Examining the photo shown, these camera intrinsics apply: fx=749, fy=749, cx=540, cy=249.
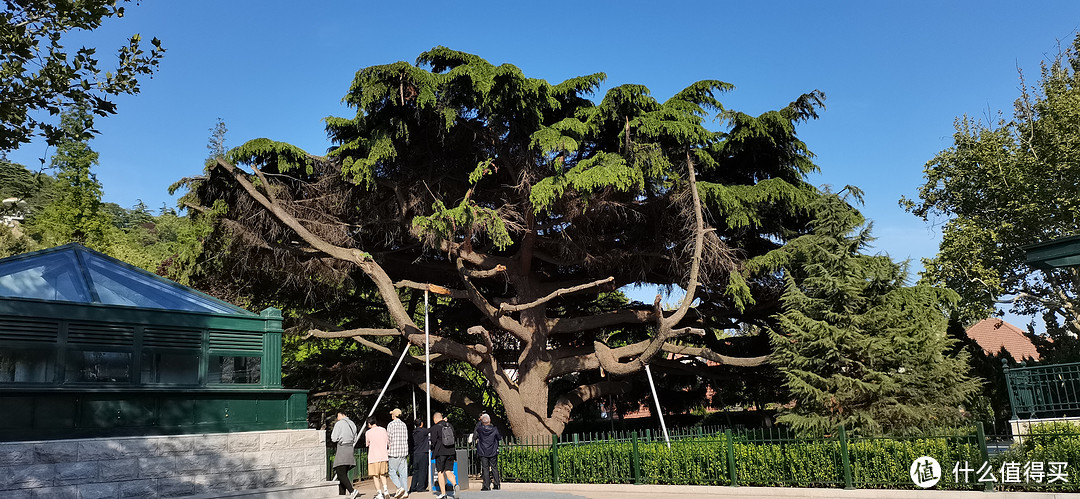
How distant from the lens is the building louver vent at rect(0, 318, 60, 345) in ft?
37.2

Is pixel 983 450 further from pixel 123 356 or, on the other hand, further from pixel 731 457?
pixel 123 356

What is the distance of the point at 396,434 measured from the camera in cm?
1345

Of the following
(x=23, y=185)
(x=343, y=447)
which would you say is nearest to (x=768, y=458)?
(x=343, y=447)

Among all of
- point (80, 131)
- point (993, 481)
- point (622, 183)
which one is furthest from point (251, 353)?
point (993, 481)

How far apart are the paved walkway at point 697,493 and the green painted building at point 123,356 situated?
11.0 ft

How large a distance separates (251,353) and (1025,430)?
1429cm

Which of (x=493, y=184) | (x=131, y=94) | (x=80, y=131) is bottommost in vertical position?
(x=80, y=131)

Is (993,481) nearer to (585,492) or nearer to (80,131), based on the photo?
(585,492)

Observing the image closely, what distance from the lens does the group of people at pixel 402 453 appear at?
13.5 m

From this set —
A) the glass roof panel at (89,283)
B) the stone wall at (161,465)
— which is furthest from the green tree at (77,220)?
the stone wall at (161,465)

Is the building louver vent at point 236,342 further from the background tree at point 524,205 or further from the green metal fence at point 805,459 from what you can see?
the green metal fence at point 805,459

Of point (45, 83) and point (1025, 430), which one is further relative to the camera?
point (1025, 430)

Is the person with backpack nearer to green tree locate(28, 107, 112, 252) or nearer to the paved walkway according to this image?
the paved walkway

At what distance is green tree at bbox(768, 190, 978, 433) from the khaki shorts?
26.0 ft
